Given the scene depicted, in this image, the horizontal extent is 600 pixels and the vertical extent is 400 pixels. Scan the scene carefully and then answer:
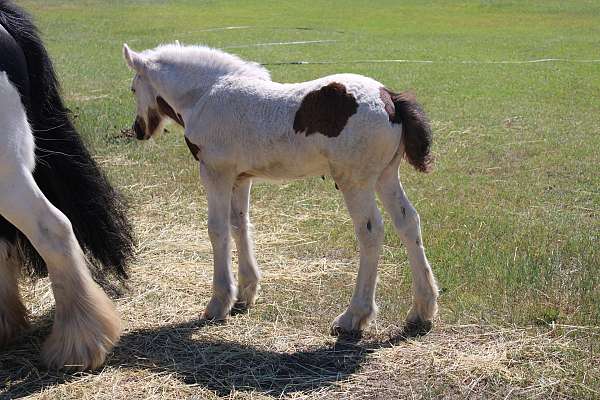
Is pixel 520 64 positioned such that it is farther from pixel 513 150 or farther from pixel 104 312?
pixel 104 312

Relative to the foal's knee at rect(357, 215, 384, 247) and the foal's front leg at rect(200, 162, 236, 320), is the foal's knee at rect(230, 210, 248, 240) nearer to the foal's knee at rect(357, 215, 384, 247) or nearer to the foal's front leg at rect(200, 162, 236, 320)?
the foal's front leg at rect(200, 162, 236, 320)

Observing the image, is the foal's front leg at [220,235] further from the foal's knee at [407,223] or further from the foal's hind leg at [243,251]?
the foal's knee at [407,223]

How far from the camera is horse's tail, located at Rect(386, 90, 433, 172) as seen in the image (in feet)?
14.6

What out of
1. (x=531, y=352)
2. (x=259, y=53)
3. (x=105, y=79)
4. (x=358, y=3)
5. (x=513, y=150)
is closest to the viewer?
(x=531, y=352)

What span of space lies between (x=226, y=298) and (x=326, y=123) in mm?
1345

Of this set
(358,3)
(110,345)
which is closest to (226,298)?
(110,345)

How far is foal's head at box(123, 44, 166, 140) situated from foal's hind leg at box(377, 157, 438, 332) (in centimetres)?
165

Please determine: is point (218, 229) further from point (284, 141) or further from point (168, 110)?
point (168, 110)

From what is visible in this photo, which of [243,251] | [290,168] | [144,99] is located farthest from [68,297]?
[144,99]

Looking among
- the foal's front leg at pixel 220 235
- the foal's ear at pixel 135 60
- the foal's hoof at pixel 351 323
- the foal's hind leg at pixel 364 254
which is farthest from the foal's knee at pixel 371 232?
the foal's ear at pixel 135 60

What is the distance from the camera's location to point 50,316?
16.7ft

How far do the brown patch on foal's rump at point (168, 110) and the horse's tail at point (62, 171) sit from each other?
641mm

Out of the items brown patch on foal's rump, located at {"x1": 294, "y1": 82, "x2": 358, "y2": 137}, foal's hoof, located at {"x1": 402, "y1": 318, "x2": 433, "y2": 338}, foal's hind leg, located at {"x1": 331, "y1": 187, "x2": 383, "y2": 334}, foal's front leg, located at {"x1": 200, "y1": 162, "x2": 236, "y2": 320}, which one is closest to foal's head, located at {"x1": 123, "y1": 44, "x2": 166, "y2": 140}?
foal's front leg, located at {"x1": 200, "y1": 162, "x2": 236, "y2": 320}

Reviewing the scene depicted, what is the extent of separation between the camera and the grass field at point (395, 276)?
13.4 feet
